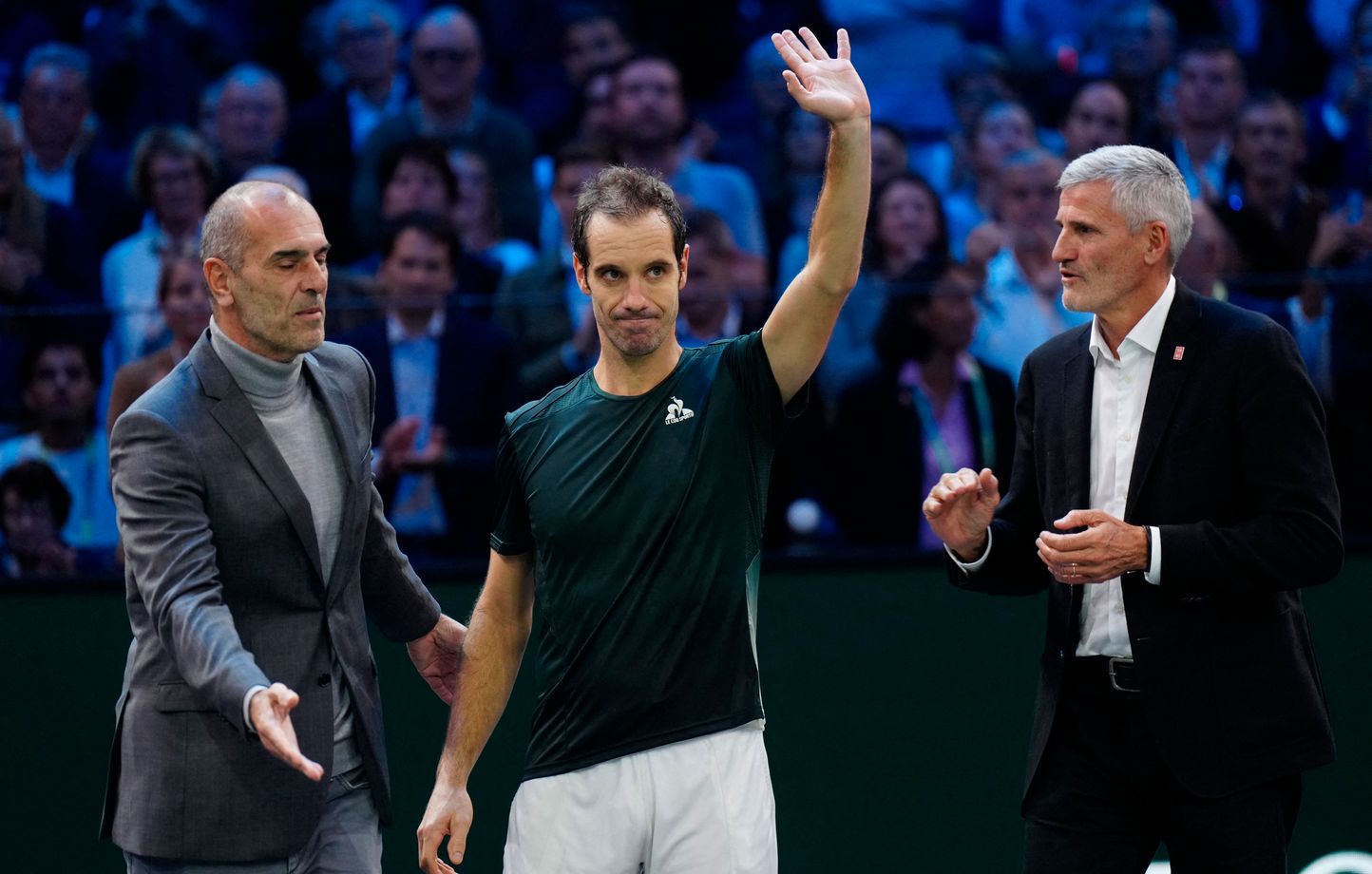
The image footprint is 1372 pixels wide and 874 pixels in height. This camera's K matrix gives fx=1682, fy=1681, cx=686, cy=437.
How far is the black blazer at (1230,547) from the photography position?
3273 millimetres

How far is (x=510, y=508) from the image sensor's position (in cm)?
338

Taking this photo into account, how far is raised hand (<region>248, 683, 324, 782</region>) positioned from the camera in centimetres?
285

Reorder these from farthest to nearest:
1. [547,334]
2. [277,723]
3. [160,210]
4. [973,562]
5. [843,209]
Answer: [160,210], [547,334], [973,562], [843,209], [277,723]

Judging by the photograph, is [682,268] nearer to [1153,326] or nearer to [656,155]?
[1153,326]

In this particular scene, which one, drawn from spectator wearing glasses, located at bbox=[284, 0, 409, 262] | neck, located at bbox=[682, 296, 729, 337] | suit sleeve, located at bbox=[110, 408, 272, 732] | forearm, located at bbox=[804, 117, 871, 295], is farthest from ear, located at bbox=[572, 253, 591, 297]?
spectator wearing glasses, located at bbox=[284, 0, 409, 262]

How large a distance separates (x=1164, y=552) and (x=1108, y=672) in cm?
34

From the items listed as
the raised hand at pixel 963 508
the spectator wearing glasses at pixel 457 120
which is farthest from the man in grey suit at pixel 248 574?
the spectator wearing glasses at pixel 457 120

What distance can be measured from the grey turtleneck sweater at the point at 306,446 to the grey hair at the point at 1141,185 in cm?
163

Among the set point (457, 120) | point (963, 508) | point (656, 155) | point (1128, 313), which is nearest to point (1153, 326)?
point (1128, 313)

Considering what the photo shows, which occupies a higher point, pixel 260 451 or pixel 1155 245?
pixel 1155 245

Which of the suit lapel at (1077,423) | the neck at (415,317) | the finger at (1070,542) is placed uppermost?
the neck at (415,317)

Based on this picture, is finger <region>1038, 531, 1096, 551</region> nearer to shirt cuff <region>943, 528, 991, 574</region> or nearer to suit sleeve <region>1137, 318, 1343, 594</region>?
suit sleeve <region>1137, 318, 1343, 594</region>

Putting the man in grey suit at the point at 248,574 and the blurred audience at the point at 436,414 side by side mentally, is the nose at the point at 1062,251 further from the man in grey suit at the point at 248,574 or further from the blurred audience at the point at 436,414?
the blurred audience at the point at 436,414

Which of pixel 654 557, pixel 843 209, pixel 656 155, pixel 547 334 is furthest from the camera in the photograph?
pixel 656 155
